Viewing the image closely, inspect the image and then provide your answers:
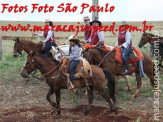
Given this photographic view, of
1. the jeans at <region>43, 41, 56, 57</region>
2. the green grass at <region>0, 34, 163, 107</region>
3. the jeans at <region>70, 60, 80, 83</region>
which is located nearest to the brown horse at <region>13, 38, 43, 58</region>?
the jeans at <region>43, 41, 56, 57</region>

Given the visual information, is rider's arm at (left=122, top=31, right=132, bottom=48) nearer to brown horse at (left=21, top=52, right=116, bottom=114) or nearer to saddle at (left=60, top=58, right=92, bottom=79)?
brown horse at (left=21, top=52, right=116, bottom=114)

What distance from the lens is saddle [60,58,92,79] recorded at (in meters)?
7.98

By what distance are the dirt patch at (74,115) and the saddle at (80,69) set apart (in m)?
1.13

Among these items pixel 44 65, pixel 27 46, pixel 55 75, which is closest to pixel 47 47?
pixel 27 46

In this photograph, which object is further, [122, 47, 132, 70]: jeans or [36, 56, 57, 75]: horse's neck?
[122, 47, 132, 70]: jeans

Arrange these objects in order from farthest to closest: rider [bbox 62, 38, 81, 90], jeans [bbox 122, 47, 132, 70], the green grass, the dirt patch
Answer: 1. jeans [bbox 122, 47, 132, 70]
2. the green grass
3. rider [bbox 62, 38, 81, 90]
4. the dirt patch

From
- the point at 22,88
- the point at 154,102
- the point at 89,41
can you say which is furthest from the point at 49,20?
the point at 154,102

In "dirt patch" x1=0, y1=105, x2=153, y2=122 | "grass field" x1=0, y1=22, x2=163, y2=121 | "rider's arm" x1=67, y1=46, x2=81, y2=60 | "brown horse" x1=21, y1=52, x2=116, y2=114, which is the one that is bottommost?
"grass field" x1=0, y1=22, x2=163, y2=121

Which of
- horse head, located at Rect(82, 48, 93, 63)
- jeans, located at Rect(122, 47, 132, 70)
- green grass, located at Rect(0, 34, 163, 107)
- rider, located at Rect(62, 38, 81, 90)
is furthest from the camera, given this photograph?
jeans, located at Rect(122, 47, 132, 70)

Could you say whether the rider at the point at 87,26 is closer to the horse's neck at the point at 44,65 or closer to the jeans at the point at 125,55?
the jeans at the point at 125,55

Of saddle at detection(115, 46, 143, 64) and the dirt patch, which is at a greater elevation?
saddle at detection(115, 46, 143, 64)

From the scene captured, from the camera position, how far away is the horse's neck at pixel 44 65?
26.8ft

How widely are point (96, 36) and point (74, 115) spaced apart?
3416 mm

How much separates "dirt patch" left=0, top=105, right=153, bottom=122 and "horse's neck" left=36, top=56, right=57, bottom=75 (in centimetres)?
122
